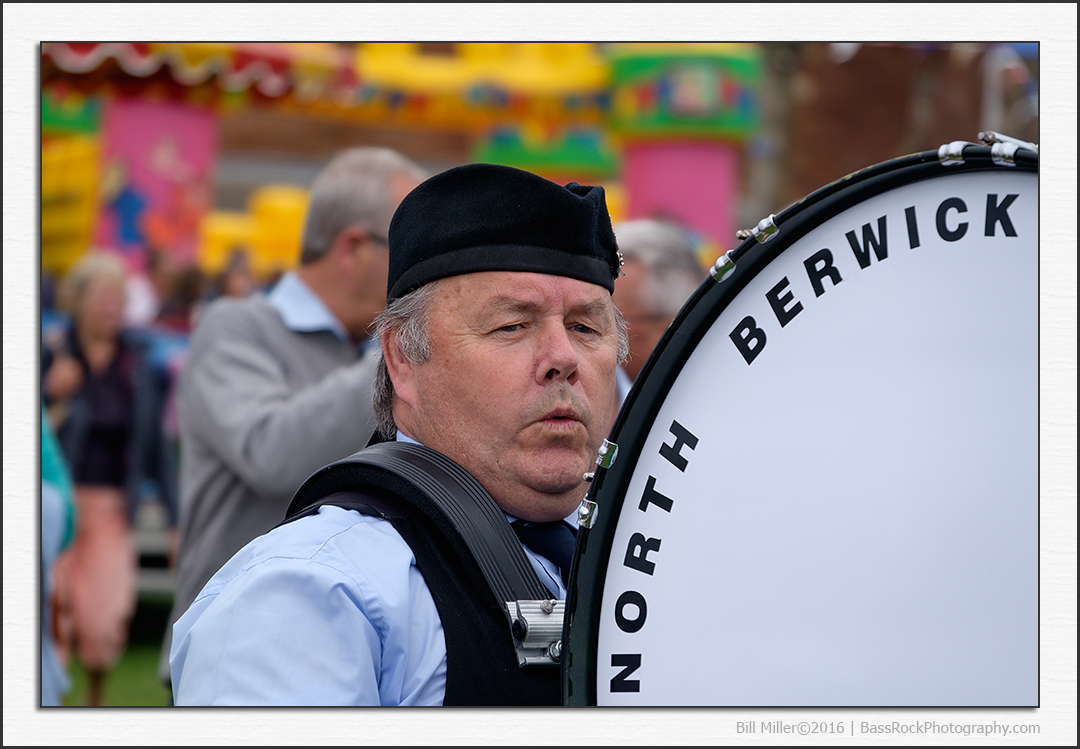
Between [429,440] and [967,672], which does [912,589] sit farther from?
[429,440]

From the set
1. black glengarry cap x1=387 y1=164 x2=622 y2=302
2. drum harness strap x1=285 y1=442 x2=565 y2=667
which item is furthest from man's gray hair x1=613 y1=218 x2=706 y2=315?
drum harness strap x1=285 y1=442 x2=565 y2=667

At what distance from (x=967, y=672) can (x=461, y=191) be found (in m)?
0.93

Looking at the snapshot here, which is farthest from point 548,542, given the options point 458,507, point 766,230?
point 766,230

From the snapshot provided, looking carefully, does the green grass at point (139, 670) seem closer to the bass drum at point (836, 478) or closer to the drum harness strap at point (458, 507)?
the drum harness strap at point (458, 507)

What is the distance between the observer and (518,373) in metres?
1.70

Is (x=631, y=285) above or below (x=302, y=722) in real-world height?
above

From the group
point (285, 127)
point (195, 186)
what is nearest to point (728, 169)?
point (195, 186)

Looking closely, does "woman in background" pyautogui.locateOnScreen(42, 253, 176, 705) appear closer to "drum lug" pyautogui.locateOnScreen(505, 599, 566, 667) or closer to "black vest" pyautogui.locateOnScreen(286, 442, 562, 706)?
"black vest" pyautogui.locateOnScreen(286, 442, 562, 706)

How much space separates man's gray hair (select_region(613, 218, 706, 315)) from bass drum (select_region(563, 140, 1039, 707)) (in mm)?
1906

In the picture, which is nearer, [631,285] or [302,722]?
[302,722]

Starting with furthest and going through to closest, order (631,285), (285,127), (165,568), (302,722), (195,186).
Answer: (285,127), (195,186), (165,568), (631,285), (302,722)

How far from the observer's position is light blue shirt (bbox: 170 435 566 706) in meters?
1.43

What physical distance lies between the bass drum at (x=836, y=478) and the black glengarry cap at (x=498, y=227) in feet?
1.13

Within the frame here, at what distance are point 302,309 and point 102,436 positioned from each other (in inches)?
119
